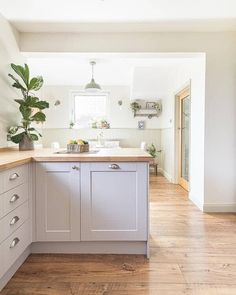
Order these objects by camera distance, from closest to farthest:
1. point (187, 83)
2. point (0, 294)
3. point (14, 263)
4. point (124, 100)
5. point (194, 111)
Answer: point (0, 294)
point (14, 263)
point (194, 111)
point (187, 83)
point (124, 100)

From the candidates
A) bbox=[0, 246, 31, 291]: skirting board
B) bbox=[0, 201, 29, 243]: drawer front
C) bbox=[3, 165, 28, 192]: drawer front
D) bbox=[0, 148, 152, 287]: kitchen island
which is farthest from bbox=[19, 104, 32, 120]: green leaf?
bbox=[0, 246, 31, 291]: skirting board

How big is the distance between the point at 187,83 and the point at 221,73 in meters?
1.05

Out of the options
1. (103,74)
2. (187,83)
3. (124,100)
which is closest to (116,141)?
(124,100)

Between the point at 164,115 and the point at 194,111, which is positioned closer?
the point at 194,111

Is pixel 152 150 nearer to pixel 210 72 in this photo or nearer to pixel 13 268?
pixel 210 72

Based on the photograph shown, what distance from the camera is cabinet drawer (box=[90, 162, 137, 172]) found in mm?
2156

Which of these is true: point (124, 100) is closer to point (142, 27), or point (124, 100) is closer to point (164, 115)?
point (164, 115)

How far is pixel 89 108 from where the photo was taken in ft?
24.4

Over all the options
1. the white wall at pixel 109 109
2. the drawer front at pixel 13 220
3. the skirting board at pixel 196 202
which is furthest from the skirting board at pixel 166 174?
the drawer front at pixel 13 220

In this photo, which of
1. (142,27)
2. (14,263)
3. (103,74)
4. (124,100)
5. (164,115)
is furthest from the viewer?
(124,100)

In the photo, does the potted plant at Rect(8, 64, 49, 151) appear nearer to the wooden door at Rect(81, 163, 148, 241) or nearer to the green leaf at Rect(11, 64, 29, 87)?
the green leaf at Rect(11, 64, 29, 87)

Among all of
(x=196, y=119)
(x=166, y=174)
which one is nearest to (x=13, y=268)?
(x=196, y=119)

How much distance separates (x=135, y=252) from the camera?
7.50 feet

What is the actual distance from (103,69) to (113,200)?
4.12m
